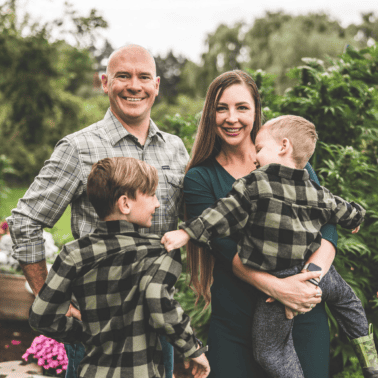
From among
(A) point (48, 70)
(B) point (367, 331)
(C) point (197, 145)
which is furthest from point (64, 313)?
(A) point (48, 70)

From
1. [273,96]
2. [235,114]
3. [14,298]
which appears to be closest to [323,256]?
[235,114]

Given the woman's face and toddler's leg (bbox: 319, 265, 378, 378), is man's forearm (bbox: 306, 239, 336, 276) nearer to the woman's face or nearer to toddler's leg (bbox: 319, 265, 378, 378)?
toddler's leg (bbox: 319, 265, 378, 378)

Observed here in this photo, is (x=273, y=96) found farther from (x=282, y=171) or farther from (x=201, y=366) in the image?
(x=201, y=366)

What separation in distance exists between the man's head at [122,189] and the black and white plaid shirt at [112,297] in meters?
0.06

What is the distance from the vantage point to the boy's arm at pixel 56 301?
1442 mm

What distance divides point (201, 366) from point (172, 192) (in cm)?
91

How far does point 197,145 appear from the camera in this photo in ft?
6.93

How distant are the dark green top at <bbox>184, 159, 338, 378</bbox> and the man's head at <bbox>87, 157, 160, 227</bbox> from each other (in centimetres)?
42

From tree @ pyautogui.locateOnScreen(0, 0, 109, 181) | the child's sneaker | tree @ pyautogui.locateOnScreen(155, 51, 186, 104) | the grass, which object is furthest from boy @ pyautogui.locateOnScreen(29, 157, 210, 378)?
tree @ pyautogui.locateOnScreen(155, 51, 186, 104)

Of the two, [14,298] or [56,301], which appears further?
[14,298]

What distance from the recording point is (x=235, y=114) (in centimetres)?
198

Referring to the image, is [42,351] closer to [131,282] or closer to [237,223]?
[131,282]

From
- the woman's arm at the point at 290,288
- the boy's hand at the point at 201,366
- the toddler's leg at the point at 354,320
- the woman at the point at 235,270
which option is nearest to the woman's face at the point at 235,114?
the woman at the point at 235,270

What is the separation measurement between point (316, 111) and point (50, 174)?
7.58 feet
